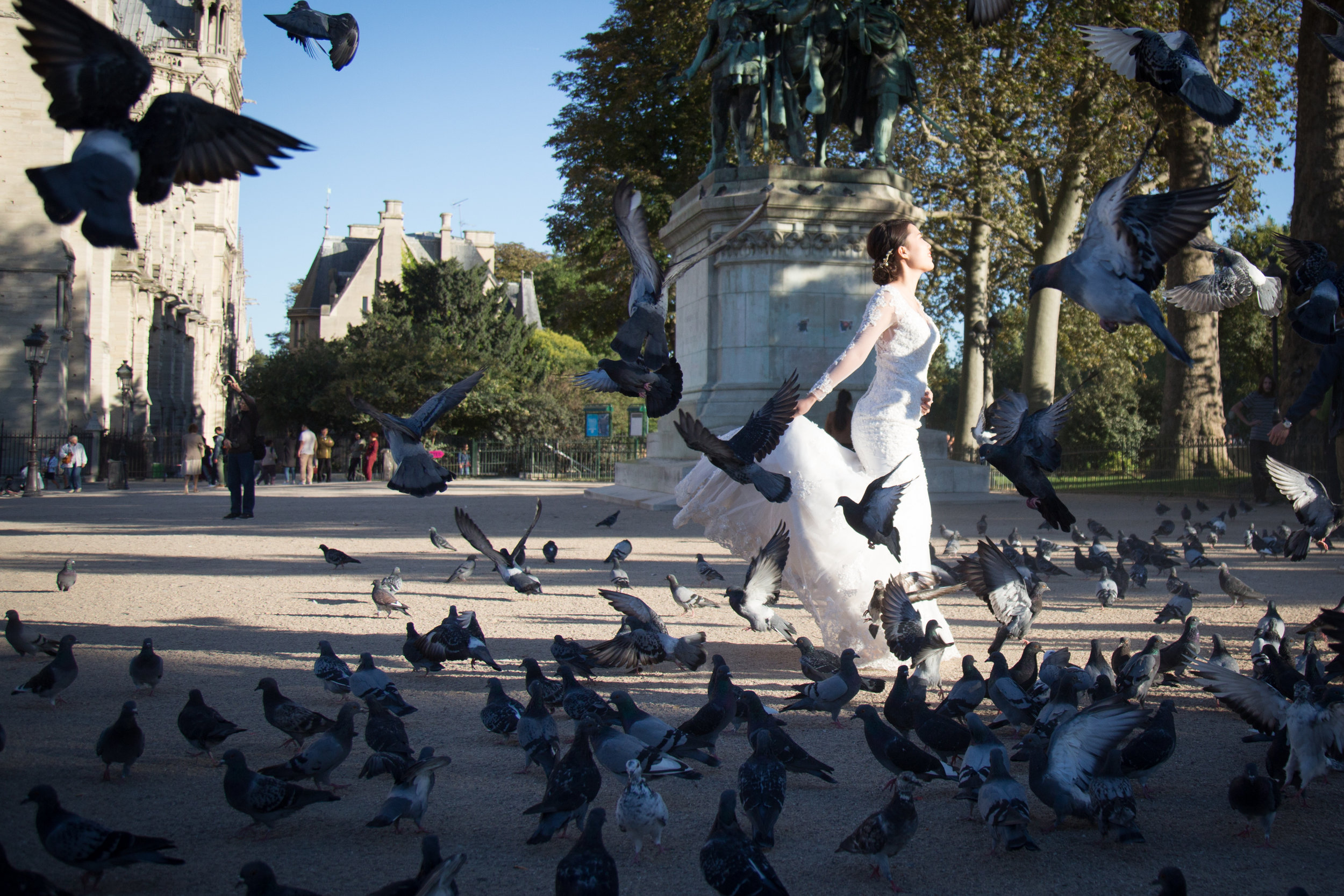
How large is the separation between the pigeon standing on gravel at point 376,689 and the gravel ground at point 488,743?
0.16 metres

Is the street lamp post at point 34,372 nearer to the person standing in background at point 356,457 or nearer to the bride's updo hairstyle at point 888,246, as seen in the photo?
the person standing in background at point 356,457

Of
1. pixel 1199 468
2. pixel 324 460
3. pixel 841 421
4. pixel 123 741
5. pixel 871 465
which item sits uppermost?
pixel 841 421

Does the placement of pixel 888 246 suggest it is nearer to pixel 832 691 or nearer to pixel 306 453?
pixel 832 691

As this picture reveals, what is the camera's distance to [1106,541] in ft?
49.0

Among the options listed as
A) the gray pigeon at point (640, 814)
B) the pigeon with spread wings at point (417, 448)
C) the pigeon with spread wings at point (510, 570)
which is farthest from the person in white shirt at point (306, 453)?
the gray pigeon at point (640, 814)

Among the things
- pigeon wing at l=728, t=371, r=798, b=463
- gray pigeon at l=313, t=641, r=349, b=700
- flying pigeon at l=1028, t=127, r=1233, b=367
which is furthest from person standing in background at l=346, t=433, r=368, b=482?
flying pigeon at l=1028, t=127, r=1233, b=367

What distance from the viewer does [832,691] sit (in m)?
5.18

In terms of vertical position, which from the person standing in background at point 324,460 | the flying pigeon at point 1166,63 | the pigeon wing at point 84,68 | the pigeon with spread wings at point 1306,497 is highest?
the flying pigeon at point 1166,63

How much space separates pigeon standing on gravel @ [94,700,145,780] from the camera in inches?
169

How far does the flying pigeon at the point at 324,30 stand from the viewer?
227 inches

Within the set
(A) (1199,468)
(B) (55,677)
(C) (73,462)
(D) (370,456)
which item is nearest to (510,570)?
(B) (55,677)

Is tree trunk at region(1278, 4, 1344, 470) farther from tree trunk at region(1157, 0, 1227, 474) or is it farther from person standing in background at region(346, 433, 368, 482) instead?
person standing in background at region(346, 433, 368, 482)

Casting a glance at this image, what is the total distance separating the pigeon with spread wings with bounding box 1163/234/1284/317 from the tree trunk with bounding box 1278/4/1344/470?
13.9 m

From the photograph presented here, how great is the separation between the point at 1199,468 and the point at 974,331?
28.0 feet
